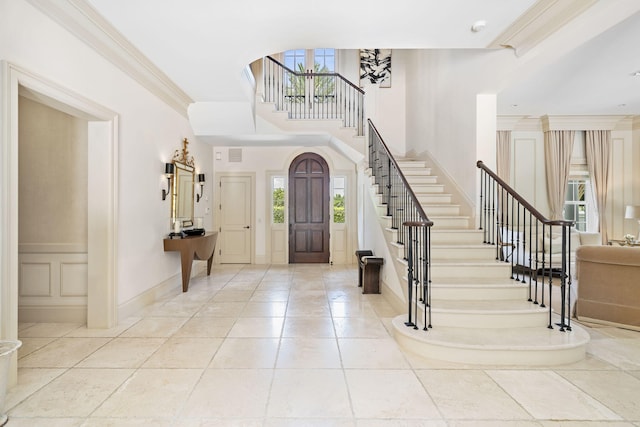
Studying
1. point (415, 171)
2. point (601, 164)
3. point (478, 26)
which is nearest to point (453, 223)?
point (415, 171)

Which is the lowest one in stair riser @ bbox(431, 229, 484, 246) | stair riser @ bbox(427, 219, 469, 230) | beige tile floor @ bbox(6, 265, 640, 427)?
beige tile floor @ bbox(6, 265, 640, 427)

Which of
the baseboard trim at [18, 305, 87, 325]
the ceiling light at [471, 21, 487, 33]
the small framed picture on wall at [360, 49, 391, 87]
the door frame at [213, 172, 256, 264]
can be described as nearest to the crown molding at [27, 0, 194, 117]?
the baseboard trim at [18, 305, 87, 325]

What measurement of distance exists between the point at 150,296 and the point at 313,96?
5135 millimetres

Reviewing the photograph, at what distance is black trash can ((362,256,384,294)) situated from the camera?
16.7 ft

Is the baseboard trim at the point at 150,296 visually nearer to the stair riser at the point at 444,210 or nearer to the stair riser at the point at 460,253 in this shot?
the stair riser at the point at 460,253

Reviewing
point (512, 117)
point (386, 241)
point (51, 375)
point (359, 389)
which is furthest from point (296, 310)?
point (512, 117)

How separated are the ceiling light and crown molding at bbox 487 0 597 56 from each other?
0.84ft

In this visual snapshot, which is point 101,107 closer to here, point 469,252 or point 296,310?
point 296,310

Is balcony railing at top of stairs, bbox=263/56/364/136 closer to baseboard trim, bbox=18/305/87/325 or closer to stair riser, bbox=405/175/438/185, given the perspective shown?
stair riser, bbox=405/175/438/185

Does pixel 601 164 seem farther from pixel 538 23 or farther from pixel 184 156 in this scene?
pixel 184 156

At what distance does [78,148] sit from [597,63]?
6213 millimetres

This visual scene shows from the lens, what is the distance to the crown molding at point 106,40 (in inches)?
108

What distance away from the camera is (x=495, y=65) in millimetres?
4023

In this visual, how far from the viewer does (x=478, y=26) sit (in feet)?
10.6
